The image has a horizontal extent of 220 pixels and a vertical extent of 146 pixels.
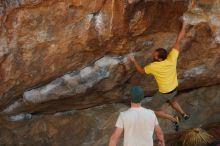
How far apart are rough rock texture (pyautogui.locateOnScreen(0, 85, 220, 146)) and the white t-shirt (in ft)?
10.4

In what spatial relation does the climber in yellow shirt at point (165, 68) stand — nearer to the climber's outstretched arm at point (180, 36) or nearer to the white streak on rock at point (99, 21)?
the climber's outstretched arm at point (180, 36)

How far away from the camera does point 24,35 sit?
285 inches

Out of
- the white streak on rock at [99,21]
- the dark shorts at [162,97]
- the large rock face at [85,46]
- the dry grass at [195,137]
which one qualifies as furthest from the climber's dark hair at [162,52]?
the dry grass at [195,137]

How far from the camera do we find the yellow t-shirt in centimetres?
781

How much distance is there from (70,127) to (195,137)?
273cm

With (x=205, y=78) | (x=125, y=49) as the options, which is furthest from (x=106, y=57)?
(x=205, y=78)

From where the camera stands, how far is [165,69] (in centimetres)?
785

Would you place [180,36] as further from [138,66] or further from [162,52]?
[138,66]

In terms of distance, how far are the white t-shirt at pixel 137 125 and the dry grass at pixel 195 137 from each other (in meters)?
4.43

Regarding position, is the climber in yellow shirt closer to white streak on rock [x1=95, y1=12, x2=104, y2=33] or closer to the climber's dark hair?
the climber's dark hair

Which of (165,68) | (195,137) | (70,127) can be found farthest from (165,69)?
(195,137)

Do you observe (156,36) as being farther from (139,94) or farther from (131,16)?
(139,94)

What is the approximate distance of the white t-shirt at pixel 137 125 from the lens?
6.00m

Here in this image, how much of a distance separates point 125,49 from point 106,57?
1.10ft
